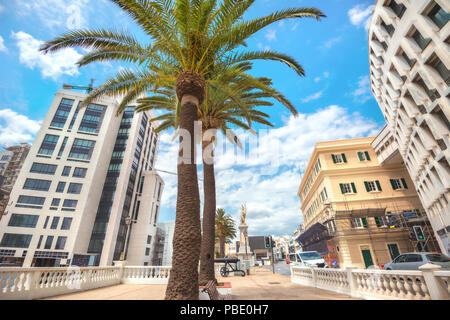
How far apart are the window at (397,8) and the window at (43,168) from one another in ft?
190

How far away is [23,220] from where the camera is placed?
37000 mm

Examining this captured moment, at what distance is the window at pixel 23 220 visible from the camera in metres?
36.5

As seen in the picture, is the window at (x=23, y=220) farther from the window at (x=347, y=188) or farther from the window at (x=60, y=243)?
the window at (x=347, y=188)

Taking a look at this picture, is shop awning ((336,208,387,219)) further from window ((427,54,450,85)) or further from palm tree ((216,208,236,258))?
palm tree ((216,208,236,258))

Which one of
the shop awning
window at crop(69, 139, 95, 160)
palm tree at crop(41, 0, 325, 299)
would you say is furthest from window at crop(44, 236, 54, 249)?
the shop awning

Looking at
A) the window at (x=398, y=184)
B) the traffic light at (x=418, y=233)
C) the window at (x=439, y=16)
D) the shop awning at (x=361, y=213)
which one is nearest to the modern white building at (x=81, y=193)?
the shop awning at (x=361, y=213)

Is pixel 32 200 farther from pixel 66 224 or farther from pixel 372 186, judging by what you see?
pixel 372 186

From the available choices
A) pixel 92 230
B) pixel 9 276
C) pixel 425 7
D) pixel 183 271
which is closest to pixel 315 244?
pixel 425 7

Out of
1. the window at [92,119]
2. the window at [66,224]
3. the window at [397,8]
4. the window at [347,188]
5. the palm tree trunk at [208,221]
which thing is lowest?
the palm tree trunk at [208,221]

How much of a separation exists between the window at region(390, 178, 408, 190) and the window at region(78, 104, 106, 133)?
57.1 metres

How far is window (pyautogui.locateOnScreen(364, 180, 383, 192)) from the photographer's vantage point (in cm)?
2536

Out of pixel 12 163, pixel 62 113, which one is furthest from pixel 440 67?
pixel 12 163

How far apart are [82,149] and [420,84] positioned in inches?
2220

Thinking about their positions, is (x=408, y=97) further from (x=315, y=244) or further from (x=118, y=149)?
(x=118, y=149)
